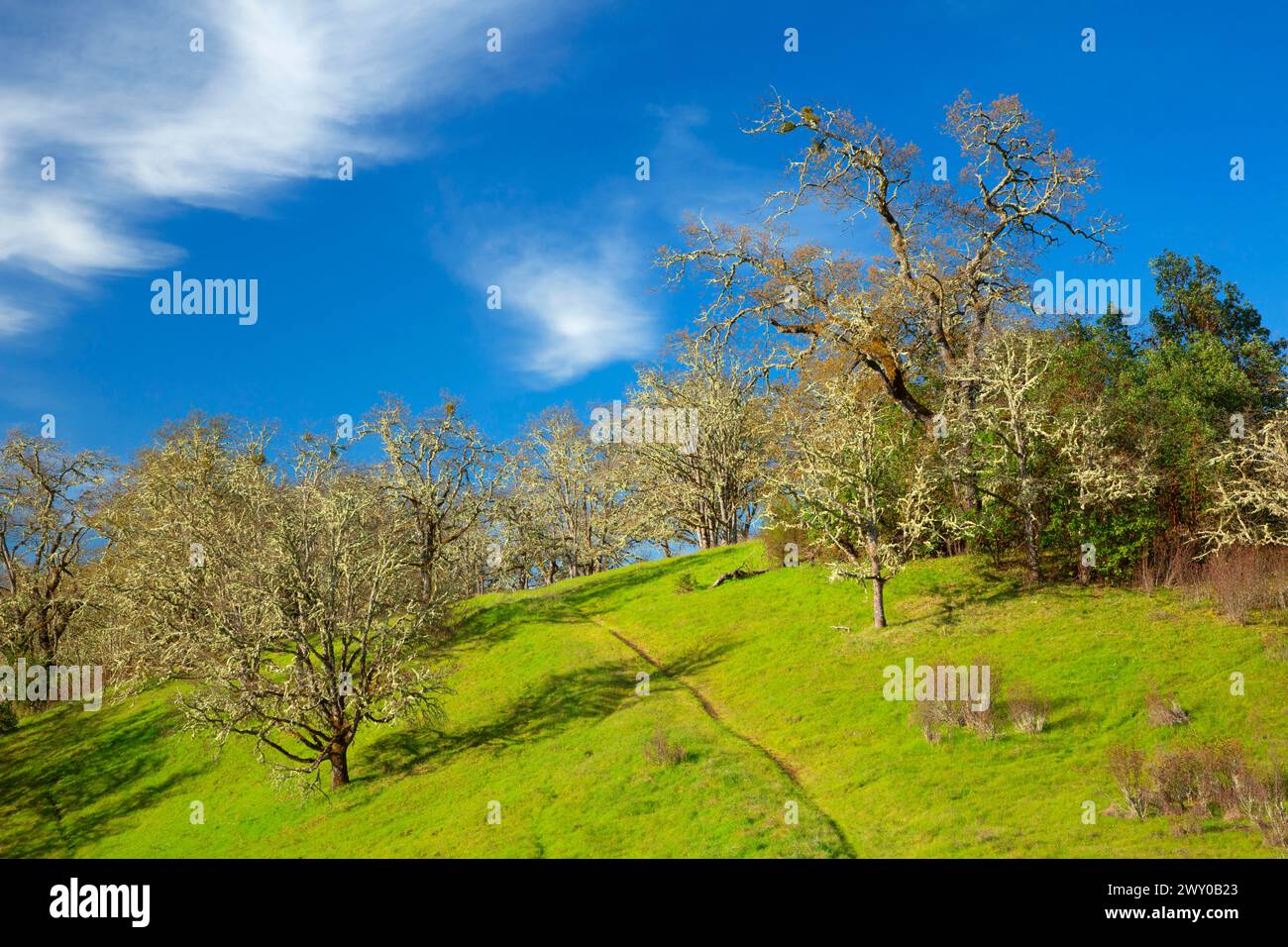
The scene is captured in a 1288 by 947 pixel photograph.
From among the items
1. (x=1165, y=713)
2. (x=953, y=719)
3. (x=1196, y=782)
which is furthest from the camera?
(x=953, y=719)

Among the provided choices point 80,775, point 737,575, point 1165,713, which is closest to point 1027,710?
point 1165,713

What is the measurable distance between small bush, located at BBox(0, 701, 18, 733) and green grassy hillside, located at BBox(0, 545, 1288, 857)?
8.92 ft

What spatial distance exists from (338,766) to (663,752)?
12901mm

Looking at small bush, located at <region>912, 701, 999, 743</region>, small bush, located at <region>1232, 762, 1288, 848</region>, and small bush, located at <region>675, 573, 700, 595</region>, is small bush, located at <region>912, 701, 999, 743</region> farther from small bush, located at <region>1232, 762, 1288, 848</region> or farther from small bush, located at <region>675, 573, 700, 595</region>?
small bush, located at <region>675, 573, 700, 595</region>

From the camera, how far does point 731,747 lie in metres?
26.1

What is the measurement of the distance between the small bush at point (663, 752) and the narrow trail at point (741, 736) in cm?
214

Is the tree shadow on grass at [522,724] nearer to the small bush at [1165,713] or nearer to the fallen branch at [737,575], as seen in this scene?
the fallen branch at [737,575]

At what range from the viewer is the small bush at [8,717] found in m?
46.8

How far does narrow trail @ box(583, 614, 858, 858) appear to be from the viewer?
66.6ft

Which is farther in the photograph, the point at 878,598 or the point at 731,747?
the point at 878,598

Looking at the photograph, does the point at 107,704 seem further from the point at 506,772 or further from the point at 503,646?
the point at 506,772

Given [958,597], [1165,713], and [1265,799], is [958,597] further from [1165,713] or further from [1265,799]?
[1265,799]

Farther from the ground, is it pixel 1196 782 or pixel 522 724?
pixel 1196 782

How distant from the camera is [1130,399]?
115ft
